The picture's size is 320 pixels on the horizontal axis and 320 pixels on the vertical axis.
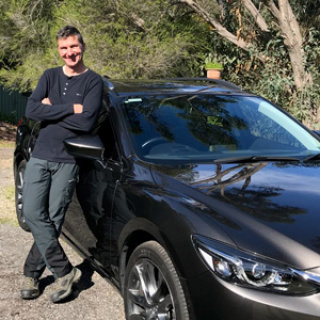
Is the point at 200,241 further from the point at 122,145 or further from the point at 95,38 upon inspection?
the point at 95,38

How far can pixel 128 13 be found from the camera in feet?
35.2

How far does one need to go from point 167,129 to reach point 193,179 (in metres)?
0.86

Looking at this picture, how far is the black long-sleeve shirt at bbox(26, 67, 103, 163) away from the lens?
3570 mm

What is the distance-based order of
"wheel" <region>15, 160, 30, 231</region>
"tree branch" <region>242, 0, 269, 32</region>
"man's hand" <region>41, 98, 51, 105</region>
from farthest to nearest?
1. "tree branch" <region>242, 0, 269, 32</region>
2. "wheel" <region>15, 160, 30, 231</region>
3. "man's hand" <region>41, 98, 51, 105</region>

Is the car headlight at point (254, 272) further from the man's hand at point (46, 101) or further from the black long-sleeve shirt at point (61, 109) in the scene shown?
the man's hand at point (46, 101)

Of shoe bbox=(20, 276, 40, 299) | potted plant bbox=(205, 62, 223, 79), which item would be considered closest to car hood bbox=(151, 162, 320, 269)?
shoe bbox=(20, 276, 40, 299)

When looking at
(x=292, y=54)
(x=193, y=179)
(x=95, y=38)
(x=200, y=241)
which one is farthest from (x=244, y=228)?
(x=95, y=38)

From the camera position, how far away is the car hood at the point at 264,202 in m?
2.32

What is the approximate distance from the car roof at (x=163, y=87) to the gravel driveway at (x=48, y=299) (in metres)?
1.55

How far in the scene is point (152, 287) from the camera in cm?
288

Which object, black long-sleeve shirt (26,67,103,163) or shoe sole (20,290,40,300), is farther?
shoe sole (20,290,40,300)

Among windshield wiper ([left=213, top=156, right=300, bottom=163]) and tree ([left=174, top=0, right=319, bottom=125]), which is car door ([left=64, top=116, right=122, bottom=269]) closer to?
windshield wiper ([left=213, top=156, right=300, bottom=163])

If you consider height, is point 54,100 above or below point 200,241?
above

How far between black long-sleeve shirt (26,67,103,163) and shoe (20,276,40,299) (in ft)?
3.21
